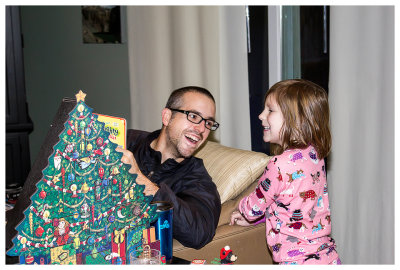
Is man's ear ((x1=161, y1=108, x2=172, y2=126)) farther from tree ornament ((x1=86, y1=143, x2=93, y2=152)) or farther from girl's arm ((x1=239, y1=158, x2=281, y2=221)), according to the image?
tree ornament ((x1=86, y1=143, x2=93, y2=152))

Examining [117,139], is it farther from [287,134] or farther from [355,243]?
[355,243]

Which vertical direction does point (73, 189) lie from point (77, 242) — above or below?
above

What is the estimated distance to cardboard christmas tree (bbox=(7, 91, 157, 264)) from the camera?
1.20m

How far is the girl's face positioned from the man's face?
42 centimetres

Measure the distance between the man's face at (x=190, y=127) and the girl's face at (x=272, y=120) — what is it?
0.42 metres

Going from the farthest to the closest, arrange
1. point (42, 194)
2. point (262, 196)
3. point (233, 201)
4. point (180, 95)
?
1. point (180, 95)
2. point (233, 201)
3. point (262, 196)
4. point (42, 194)

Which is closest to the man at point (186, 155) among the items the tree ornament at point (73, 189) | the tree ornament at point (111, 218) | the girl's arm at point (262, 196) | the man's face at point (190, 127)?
the man's face at point (190, 127)

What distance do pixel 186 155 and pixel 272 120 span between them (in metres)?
0.55

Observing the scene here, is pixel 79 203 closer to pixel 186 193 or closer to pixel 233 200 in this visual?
pixel 186 193

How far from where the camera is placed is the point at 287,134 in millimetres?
1719

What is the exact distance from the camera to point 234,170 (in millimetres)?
2137

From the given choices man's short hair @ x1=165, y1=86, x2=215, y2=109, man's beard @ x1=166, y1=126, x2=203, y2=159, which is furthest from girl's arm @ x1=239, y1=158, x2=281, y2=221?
man's short hair @ x1=165, y1=86, x2=215, y2=109

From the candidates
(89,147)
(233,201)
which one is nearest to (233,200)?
(233,201)
